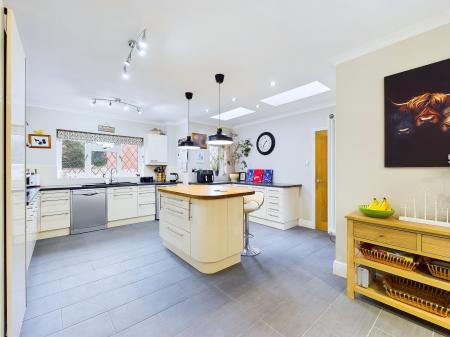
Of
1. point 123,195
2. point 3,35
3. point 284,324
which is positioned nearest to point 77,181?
point 123,195

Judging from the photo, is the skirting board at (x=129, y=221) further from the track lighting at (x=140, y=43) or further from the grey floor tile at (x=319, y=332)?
the grey floor tile at (x=319, y=332)

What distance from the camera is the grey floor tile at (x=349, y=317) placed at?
5.21ft

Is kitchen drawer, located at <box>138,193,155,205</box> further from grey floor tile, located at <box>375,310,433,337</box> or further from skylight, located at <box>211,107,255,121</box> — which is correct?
grey floor tile, located at <box>375,310,433,337</box>

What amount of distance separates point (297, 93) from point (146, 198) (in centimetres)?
379

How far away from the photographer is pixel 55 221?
3.76 m

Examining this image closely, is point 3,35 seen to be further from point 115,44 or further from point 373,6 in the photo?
point 373,6

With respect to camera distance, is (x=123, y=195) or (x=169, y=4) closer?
(x=169, y=4)

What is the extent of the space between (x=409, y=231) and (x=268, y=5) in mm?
2074

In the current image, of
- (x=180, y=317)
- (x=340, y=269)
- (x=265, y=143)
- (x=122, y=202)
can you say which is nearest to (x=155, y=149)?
(x=122, y=202)

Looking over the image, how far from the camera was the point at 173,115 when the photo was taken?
497 centimetres

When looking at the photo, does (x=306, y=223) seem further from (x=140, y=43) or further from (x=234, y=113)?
(x=140, y=43)

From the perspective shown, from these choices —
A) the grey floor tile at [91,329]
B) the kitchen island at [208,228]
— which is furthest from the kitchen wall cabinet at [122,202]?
the grey floor tile at [91,329]

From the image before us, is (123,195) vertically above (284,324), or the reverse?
(123,195)

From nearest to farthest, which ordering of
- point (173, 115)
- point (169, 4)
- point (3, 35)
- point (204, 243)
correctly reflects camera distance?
point (3, 35)
point (169, 4)
point (204, 243)
point (173, 115)
